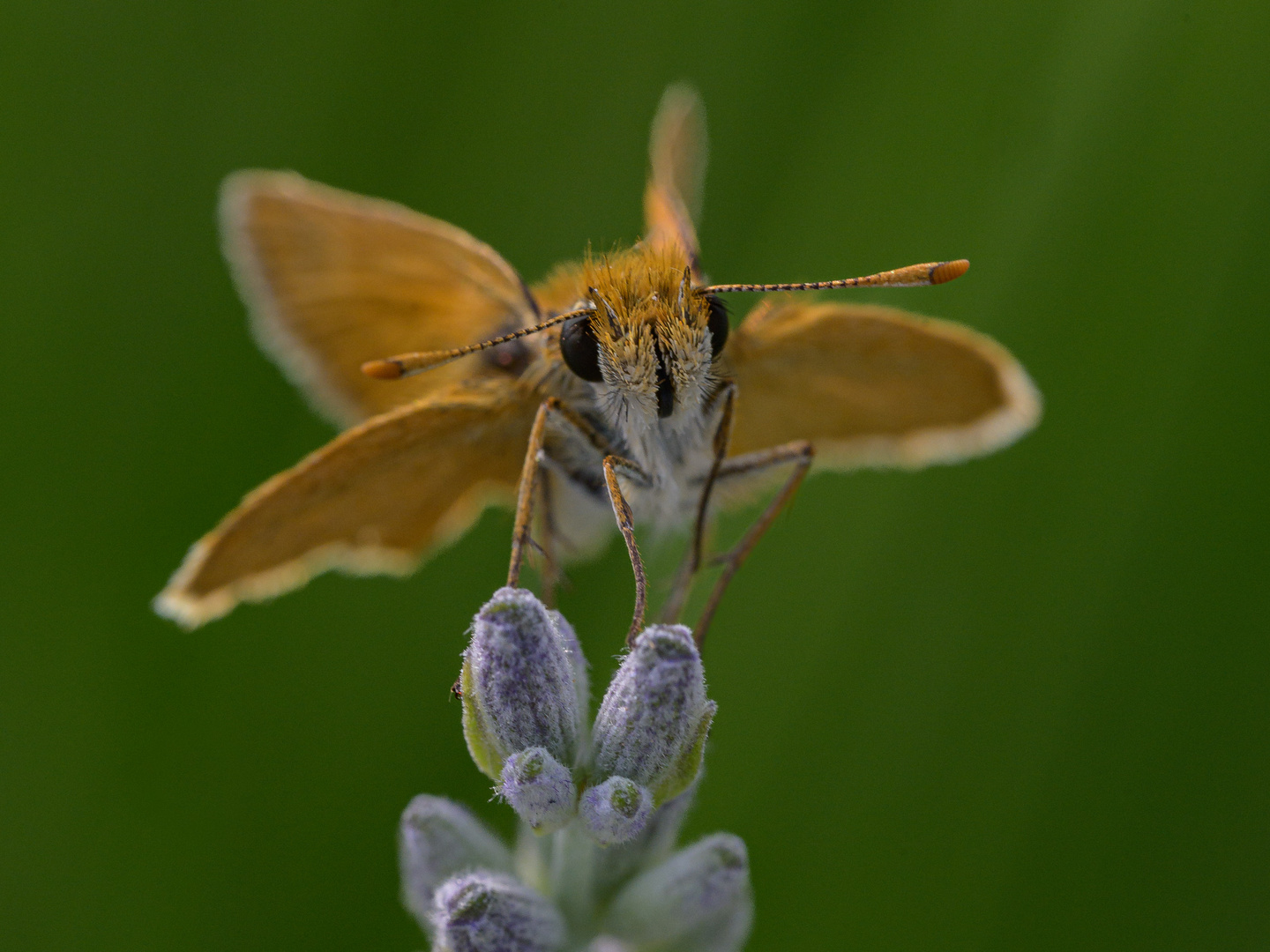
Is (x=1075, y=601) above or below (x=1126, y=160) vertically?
below

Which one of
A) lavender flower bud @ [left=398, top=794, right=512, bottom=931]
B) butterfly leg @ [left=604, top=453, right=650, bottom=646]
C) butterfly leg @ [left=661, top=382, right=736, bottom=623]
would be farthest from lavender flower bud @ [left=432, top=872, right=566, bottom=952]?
butterfly leg @ [left=661, top=382, right=736, bottom=623]

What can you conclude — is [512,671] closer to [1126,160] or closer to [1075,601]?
[1075,601]

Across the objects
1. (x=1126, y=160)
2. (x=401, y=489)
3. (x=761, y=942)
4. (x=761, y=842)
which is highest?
(x=1126, y=160)

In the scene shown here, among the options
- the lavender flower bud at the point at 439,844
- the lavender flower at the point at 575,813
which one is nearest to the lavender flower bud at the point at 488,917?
the lavender flower at the point at 575,813

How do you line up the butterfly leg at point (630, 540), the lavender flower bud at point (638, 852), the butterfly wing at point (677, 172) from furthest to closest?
the butterfly wing at point (677, 172)
the lavender flower bud at point (638, 852)
the butterfly leg at point (630, 540)

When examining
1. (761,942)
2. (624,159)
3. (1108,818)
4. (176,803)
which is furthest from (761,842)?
(624,159)

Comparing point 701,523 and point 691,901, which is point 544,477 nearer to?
point 701,523

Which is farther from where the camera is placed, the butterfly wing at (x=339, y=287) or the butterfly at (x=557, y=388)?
the butterfly wing at (x=339, y=287)

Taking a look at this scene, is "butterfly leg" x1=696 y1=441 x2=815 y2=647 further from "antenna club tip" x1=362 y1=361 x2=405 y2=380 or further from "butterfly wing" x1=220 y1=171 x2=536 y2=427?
"butterfly wing" x1=220 y1=171 x2=536 y2=427

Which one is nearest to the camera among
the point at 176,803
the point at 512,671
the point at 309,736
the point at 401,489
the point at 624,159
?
the point at 512,671

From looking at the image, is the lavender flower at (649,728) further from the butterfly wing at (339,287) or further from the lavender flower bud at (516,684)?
the butterfly wing at (339,287)
